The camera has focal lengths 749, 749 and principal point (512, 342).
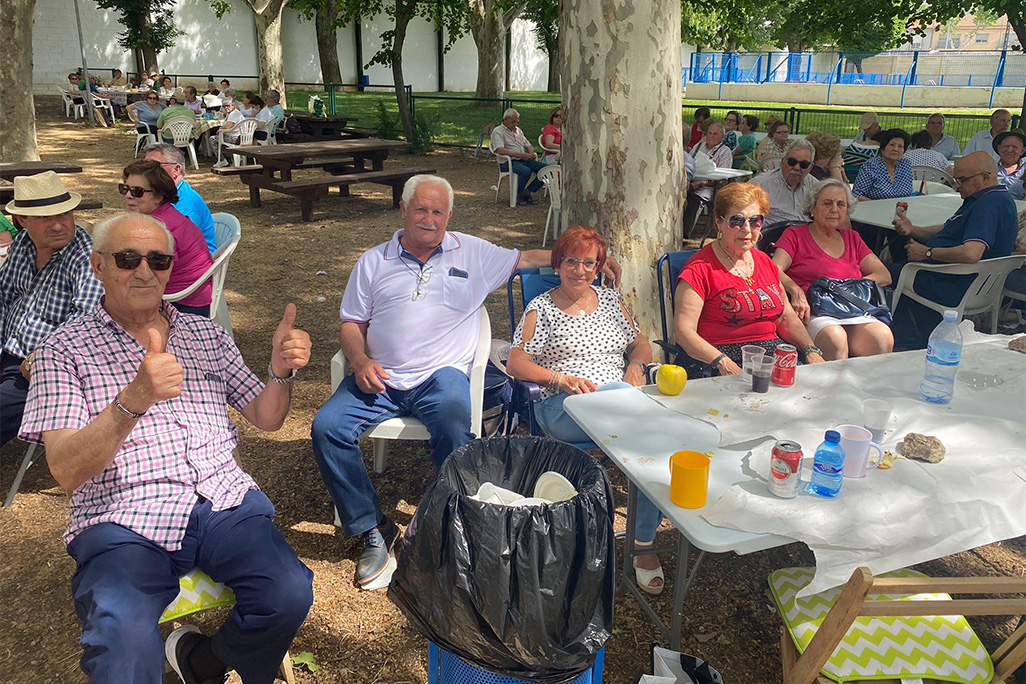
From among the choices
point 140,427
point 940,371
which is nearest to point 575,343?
point 940,371

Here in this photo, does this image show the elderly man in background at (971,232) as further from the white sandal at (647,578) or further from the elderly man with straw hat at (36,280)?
the elderly man with straw hat at (36,280)

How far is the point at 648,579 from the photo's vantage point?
2.71m

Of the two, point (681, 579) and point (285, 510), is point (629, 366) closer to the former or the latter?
point (681, 579)

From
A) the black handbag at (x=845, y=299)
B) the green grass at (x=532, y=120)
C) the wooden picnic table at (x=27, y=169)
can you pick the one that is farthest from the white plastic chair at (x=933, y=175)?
the wooden picnic table at (x=27, y=169)

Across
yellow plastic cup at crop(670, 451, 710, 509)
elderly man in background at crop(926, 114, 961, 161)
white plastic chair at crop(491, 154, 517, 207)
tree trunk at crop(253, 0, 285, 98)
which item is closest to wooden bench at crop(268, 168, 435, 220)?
white plastic chair at crop(491, 154, 517, 207)

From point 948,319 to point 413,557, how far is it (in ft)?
6.75

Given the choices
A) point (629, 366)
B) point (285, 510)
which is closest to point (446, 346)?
point (629, 366)

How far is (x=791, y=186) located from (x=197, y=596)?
16.3 ft

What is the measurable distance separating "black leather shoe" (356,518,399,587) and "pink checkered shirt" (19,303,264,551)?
2.15 ft

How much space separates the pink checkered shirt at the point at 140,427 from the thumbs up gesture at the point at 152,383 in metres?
0.12

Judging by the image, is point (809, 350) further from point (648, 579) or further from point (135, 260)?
point (135, 260)

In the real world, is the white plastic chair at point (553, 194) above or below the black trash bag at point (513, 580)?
above

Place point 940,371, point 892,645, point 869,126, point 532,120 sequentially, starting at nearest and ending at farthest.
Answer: point 892,645 → point 940,371 → point 869,126 → point 532,120

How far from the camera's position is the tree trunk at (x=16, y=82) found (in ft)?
33.4
